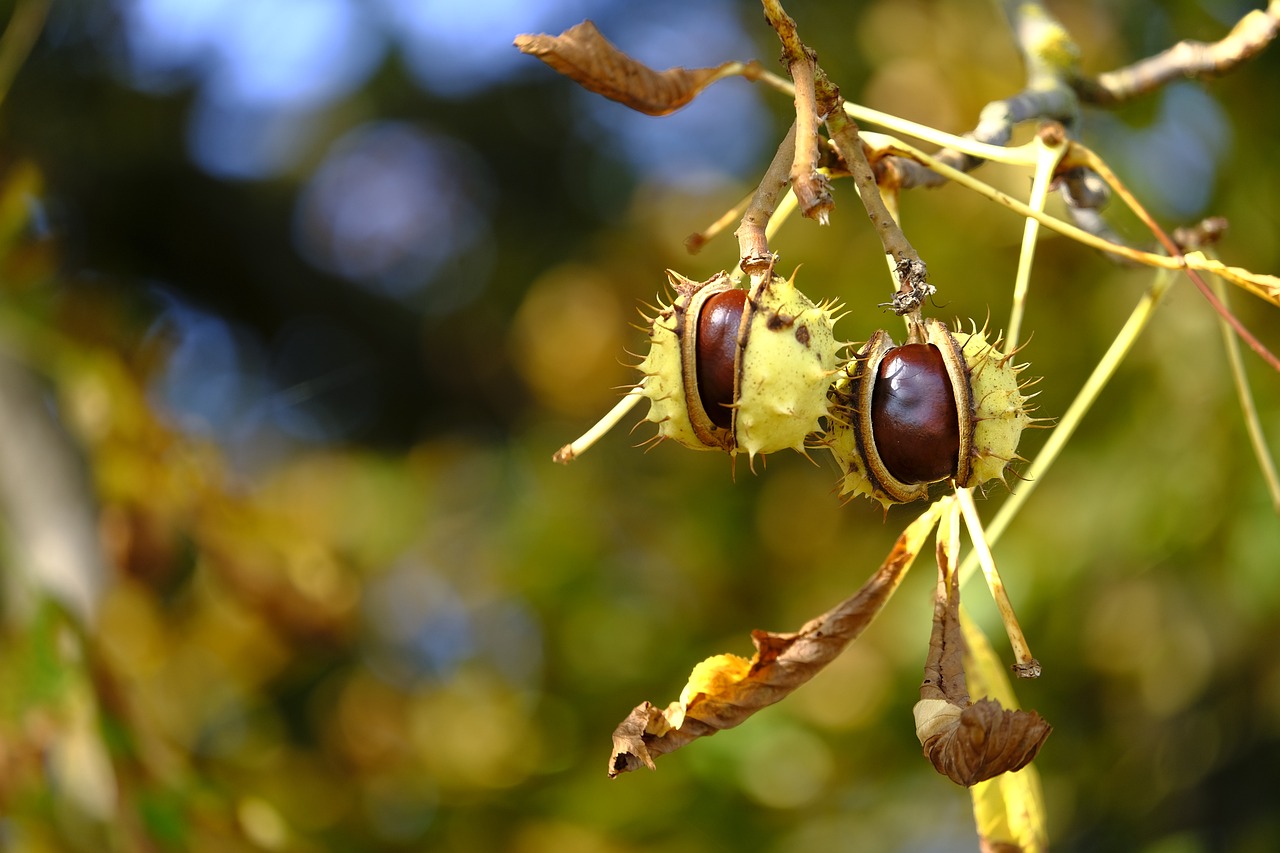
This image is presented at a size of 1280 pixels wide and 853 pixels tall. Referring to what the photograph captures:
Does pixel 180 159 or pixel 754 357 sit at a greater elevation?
pixel 180 159

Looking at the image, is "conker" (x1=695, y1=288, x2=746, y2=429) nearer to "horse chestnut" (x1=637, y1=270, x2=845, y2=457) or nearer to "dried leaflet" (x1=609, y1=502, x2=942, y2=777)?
"horse chestnut" (x1=637, y1=270, x2=845, y2=457)

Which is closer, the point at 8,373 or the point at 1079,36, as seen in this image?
the point at 1079,36

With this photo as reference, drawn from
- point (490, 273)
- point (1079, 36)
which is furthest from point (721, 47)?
point (490, 273)

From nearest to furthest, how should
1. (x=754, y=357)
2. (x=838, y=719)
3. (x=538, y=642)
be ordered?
(x=754, y=357) → (x=838, y=719) → (x=538, y=642)

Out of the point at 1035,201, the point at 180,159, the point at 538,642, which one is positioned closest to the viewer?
the point at 1035,201

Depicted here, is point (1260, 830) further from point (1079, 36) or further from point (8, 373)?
point (8, 373)

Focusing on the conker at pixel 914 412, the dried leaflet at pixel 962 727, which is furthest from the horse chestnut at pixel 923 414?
the dried leaflet at pixel 962 727

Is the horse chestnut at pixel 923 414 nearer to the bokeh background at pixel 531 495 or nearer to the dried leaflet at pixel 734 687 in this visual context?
the dried leaflet at pixel 734 687

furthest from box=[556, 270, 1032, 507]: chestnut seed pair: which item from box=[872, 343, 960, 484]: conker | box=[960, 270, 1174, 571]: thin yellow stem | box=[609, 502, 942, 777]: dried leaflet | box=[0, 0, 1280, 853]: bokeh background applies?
box=[0, 0, 1280, 853]: bokeh background
